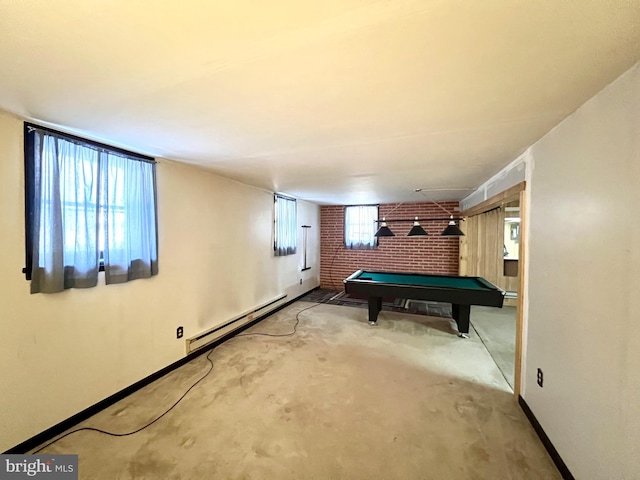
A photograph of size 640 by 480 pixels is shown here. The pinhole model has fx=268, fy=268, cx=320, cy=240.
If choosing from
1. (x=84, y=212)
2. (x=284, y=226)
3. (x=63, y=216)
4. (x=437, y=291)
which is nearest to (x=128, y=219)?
(x=84, y=212)

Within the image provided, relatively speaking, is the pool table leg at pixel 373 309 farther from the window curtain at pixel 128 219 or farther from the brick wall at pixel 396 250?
the window curtain at pixel 128 219

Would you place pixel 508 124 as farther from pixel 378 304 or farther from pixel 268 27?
pixel 378 304

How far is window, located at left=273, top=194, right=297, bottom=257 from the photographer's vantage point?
4.89 m

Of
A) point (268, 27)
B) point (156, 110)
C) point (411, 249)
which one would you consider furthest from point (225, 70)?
Result: point (411, 249)

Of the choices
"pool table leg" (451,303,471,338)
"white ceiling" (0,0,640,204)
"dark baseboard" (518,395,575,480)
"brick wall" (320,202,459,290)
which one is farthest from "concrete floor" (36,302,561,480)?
"brick wall" (320,202,459,290)

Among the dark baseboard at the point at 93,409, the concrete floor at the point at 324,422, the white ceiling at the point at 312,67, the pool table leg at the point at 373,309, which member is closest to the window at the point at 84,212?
the white ceiling at the point at 312,67

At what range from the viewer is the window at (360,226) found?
643cm

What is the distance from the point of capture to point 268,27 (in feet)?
3.01

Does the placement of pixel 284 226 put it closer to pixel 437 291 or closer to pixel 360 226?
pixel 360 226

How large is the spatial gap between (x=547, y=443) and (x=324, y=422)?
1533 mm

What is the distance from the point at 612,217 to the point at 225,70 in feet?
6.26

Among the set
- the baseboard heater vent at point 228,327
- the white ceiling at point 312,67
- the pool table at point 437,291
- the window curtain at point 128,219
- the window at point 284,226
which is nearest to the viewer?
the white ceiling at point 312,67

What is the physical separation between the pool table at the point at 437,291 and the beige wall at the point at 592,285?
4.76 feet

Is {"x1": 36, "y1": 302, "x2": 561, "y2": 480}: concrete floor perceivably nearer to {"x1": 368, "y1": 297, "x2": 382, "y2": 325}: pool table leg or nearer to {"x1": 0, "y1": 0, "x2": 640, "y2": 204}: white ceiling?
{"x1": 368, "y1": 297, "x2": 382, "y2": 325}: pool table leg
